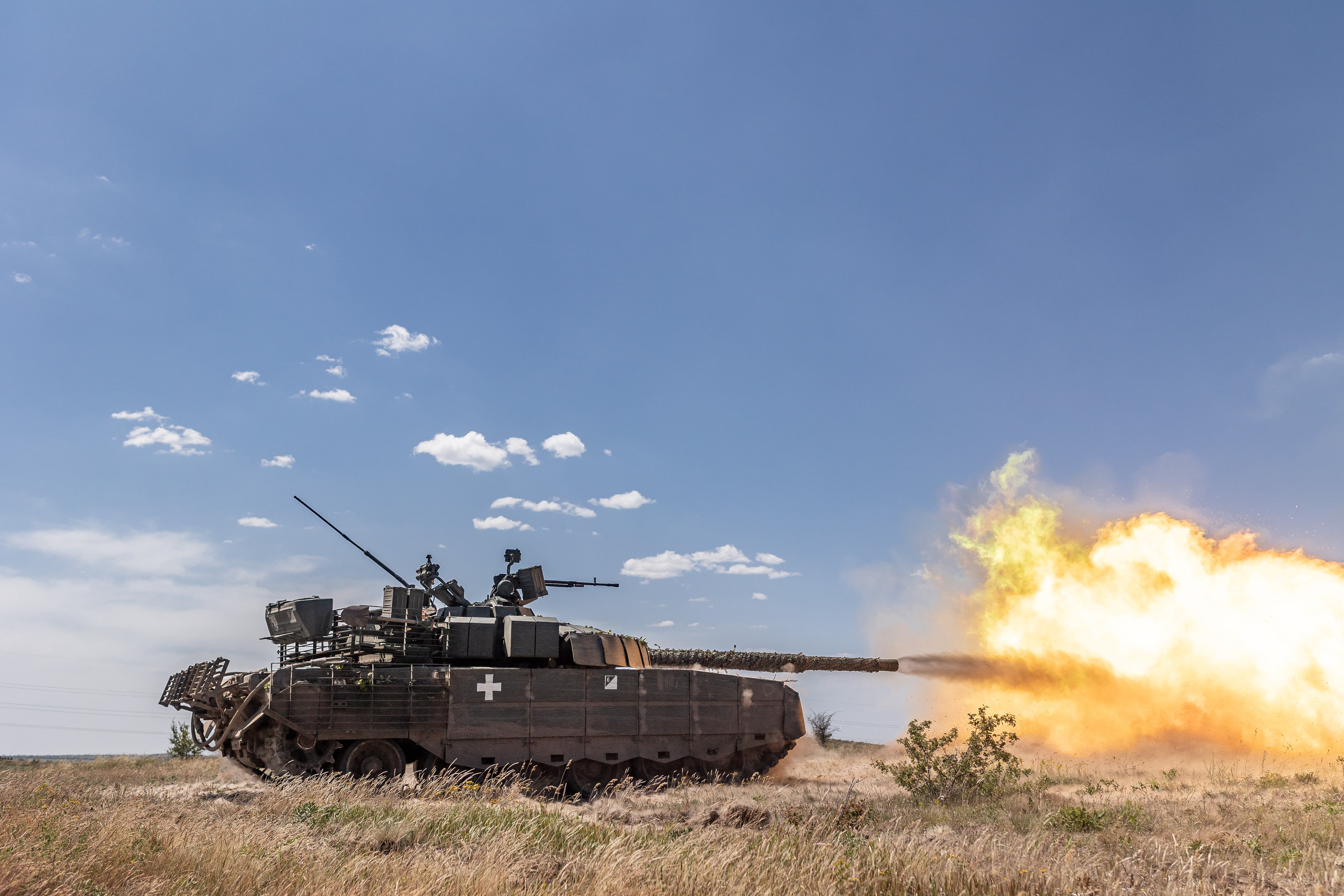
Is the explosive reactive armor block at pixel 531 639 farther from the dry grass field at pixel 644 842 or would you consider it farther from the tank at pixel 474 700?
the dry grass field at pixel 644 842

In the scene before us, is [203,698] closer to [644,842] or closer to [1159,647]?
[644,842]

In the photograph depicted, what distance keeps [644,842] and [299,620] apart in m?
13.2

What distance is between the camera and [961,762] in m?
17.8

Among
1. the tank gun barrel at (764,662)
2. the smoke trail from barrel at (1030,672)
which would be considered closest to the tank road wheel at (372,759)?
the tank gun barrel at (764,662)

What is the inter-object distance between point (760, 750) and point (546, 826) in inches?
545

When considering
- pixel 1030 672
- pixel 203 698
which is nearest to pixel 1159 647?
pixel 1030 672

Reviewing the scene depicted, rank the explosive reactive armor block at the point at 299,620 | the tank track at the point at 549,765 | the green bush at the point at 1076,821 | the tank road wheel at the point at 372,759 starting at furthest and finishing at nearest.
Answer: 1. the explosive reactive armor block at the point at 299,620
2. the tank road wheel at the point at 372,759
3. the tank track at the point at 549,765
4. the green bush at the point at 1076,821

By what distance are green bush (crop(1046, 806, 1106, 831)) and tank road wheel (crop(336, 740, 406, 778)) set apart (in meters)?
11.9

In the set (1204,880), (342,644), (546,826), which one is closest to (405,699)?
(342,644)

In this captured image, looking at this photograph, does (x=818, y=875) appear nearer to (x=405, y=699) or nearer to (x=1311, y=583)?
(x=405, y=699)

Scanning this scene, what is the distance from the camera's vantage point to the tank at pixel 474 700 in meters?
17.4

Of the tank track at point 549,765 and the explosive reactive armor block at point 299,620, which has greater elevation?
the explosive reactive armor block at point 299,620

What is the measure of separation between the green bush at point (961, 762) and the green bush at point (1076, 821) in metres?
4.22

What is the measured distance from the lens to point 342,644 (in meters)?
19.6
